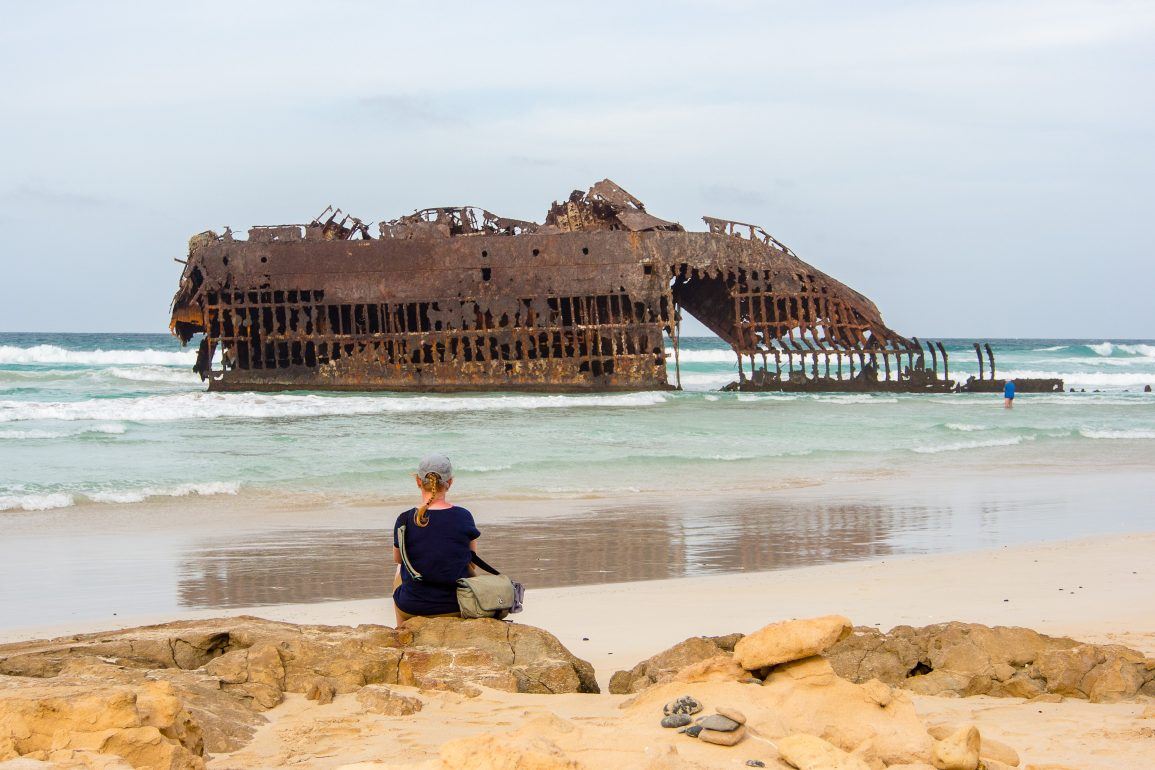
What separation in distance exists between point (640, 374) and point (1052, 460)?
9816 millimetres

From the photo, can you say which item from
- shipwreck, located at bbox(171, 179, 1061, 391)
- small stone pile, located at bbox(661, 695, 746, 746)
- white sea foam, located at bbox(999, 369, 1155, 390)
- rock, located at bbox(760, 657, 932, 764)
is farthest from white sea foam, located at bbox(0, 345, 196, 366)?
small stone pile, located at bbox(661, 695, 746, 746)

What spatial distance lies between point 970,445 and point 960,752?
1447 cm

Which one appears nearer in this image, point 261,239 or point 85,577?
point 85,577

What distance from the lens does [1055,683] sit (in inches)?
172

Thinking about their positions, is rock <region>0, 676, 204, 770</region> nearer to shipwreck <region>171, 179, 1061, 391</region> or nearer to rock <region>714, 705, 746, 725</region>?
Result: rock <region>714, 705, 746, 725</region>

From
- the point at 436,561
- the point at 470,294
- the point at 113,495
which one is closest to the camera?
the point at 436,561

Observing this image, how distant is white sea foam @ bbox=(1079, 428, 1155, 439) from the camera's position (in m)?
18.6

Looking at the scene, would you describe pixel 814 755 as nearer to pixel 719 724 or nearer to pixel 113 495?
pixel 719 724

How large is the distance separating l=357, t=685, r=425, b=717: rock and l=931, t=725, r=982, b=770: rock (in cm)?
166

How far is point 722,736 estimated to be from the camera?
10.9 ft

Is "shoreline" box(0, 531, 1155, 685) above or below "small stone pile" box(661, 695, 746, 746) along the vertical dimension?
below

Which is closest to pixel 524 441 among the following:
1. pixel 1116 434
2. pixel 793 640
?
pixel 1116 434

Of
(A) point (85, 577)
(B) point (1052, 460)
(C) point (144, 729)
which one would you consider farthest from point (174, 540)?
(B) point (1052, 460)

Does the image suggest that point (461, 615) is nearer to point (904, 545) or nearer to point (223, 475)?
point (904, 545)
